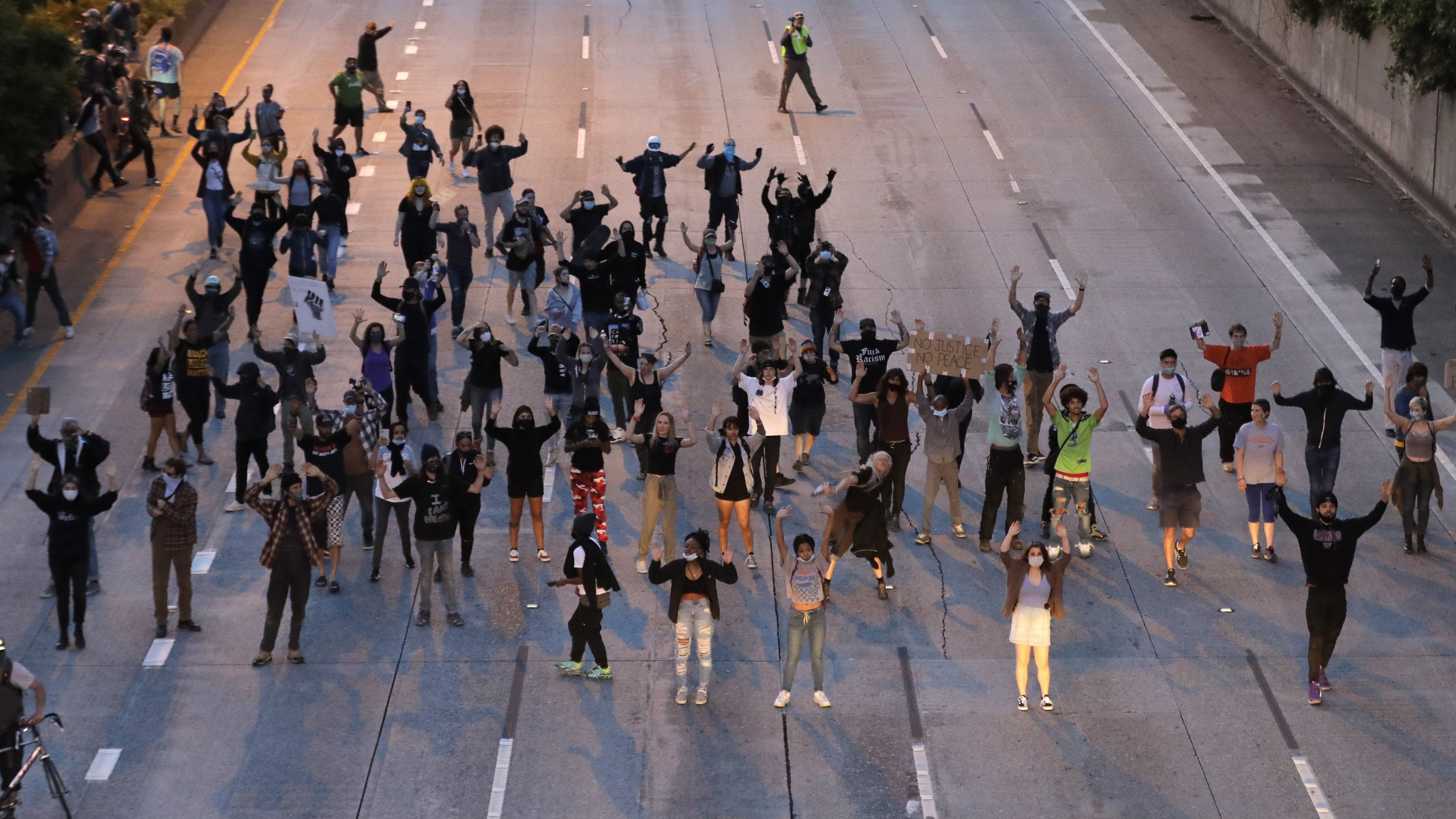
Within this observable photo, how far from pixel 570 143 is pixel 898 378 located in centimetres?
1411

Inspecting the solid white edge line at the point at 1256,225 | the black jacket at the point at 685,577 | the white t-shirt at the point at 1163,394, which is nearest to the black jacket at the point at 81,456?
the black jacket at the point at 685,577

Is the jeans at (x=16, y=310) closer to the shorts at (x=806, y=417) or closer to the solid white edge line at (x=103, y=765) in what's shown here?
the solid white edge line at (x=103, y=765)

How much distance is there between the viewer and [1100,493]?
1878 centimetres

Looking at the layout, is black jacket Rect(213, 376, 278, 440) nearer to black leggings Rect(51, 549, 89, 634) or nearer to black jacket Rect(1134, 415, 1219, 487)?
black leggings Rect(51, 549, 89, 634)

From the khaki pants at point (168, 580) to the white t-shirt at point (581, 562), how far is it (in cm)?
352

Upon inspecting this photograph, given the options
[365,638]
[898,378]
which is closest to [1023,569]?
[898,378]

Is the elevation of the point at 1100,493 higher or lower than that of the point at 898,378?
lower

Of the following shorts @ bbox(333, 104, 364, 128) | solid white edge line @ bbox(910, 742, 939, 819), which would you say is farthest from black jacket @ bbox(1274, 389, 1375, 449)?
shorts @ bbox(333, 104, 364, 128)

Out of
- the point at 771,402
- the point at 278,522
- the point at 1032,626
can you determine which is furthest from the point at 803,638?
the point at 278,522

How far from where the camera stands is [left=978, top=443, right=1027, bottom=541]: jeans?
55.6 ft

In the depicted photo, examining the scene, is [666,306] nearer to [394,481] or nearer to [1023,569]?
[394,481]

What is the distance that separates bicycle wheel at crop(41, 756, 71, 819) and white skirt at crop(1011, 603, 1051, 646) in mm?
7437

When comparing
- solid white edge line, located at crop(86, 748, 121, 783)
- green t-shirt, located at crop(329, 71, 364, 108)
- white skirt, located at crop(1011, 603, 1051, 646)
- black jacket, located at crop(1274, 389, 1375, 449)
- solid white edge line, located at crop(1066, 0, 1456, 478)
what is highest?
green t-shirt, located at crop(329, 71, 364, 108)

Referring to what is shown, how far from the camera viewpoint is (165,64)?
29.6m
